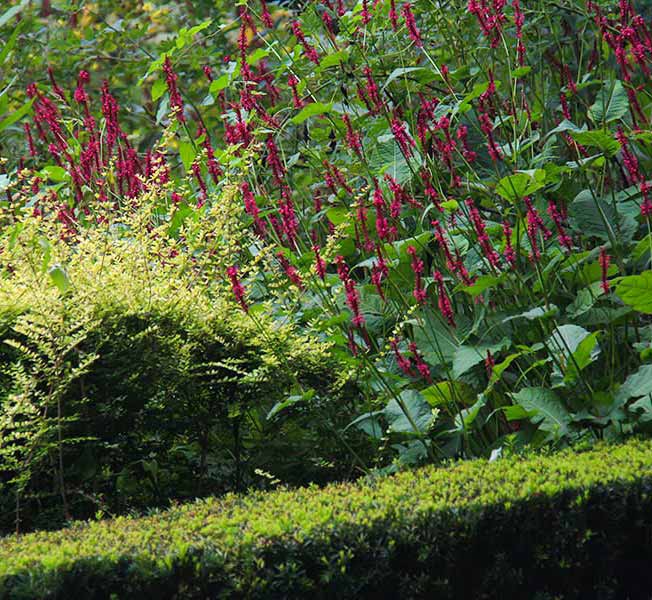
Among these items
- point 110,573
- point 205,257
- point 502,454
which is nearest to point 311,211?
point 205,257

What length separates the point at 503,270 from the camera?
4.33 meters

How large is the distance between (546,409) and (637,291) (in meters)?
0.56

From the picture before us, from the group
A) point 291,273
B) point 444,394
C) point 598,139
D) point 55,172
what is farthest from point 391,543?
point 55,172

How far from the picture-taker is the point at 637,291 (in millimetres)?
3697

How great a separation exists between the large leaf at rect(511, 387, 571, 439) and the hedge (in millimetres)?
467

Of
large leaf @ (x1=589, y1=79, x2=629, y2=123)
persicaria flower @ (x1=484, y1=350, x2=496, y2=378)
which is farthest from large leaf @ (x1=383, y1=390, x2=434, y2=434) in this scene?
large leaf @ (x1=589, y1=79, x2=629, y2=123)

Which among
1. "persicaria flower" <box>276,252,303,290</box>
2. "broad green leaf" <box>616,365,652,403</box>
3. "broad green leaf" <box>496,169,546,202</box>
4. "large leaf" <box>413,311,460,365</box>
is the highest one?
"broad green leaf" <box>496,169,546,202</box>

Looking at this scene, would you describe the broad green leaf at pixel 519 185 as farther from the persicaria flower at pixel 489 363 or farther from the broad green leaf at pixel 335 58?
the broad green leaf at pixel 335 58

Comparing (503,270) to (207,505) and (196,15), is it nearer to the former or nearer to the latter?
(207,505)

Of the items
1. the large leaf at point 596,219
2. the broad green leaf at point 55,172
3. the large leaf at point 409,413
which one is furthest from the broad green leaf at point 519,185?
the broad green leaf at point 55,172

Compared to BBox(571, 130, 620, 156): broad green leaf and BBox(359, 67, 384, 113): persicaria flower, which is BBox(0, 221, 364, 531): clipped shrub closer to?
BBox(359, 67, 384, 113): persicaria flower

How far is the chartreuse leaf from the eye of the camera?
3666 millimetres

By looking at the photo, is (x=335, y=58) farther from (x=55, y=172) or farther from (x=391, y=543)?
(x=391, y=543)

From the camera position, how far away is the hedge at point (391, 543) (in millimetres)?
2611
